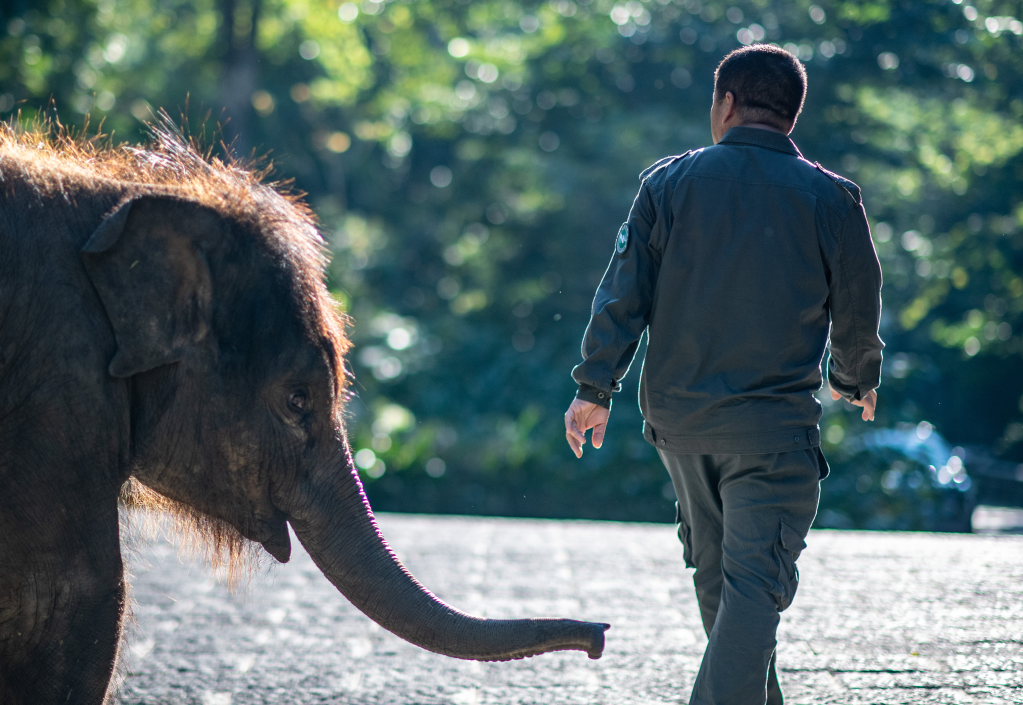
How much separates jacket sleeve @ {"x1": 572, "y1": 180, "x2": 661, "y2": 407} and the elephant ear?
1.12 metres

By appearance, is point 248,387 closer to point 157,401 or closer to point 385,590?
point 157,401

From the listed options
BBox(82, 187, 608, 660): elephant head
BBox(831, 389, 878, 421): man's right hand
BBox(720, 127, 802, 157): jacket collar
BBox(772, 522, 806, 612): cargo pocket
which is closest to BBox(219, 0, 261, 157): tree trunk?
BBox(82, 187, 608, 660): elephant head

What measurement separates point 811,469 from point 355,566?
138 centimetres

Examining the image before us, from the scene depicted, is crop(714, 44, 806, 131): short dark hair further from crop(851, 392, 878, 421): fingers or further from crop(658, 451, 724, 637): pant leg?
crop(658, 451, 724, 637): pant leg

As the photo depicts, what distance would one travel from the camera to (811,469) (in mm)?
2930

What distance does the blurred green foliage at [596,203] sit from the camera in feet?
38.4

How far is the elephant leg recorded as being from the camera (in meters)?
2.55

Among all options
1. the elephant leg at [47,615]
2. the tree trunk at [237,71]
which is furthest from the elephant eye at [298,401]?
the tree trunk at [237,71]

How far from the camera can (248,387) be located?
115 inches

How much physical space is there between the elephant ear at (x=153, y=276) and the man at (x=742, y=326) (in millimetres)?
1145

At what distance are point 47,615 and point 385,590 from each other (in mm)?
908

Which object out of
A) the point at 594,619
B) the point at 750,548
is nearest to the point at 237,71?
the point at 594,619

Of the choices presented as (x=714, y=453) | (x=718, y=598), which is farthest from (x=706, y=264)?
(x=718, y=598)

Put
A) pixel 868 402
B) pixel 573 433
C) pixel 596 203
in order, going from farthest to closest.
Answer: pixel 596 203 < pixel 868 402 < pixel 573 433
